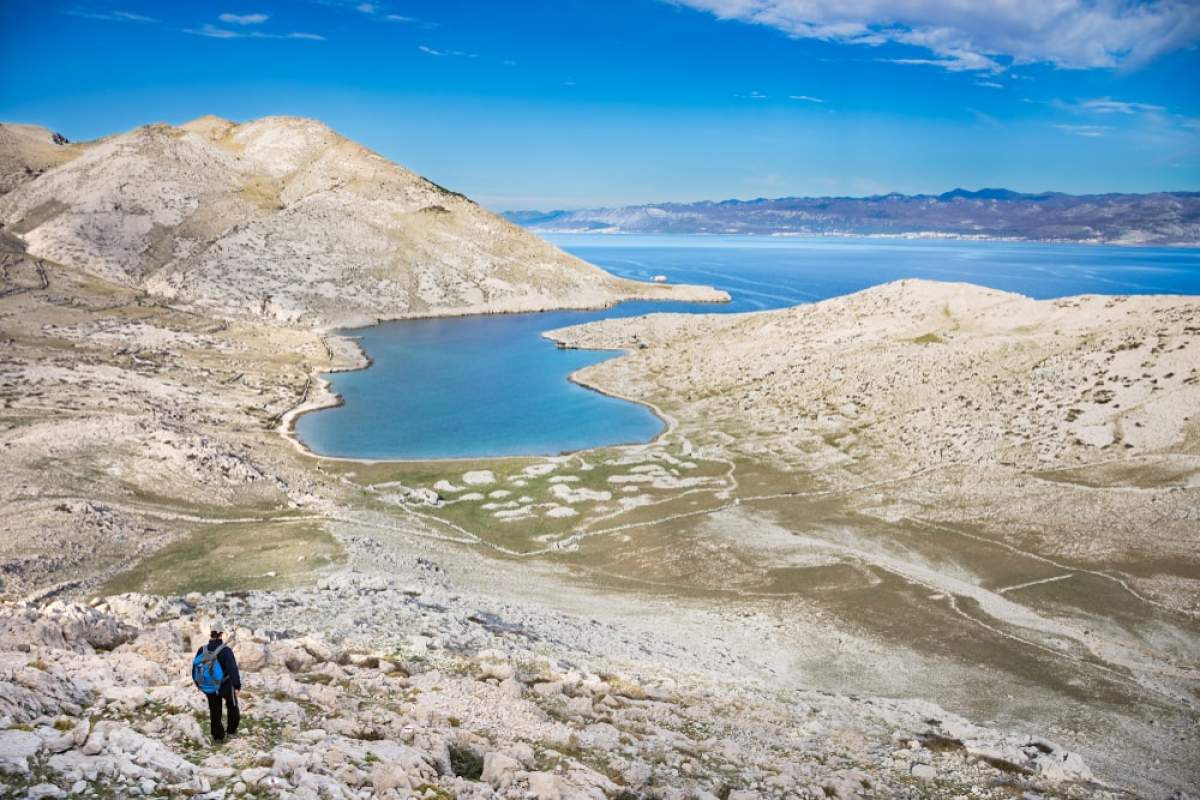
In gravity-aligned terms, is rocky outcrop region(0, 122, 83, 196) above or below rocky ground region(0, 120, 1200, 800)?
above

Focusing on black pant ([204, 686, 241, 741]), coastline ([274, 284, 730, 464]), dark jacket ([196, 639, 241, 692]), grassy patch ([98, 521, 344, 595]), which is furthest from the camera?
coastline ([274, 284, 730, 464])

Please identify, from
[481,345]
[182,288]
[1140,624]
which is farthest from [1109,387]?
[182,288]

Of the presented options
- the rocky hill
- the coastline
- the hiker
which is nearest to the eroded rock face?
the hiker

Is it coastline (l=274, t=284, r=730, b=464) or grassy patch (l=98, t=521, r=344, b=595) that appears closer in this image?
grassy patch (l=98, t=521, r=344, b=595)

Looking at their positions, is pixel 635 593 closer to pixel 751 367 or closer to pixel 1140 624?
pixel 1140 624

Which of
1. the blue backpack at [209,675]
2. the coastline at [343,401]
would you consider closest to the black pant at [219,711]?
the blue backpack at [209,675]

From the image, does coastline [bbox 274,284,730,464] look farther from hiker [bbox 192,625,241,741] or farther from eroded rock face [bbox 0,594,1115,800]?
hiker [bbox 192,625,241,741]

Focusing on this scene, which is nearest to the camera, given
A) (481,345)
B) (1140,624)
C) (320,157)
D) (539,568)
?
(1140,624)

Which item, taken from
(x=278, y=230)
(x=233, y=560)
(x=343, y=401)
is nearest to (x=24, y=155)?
(x=278, y=230)
